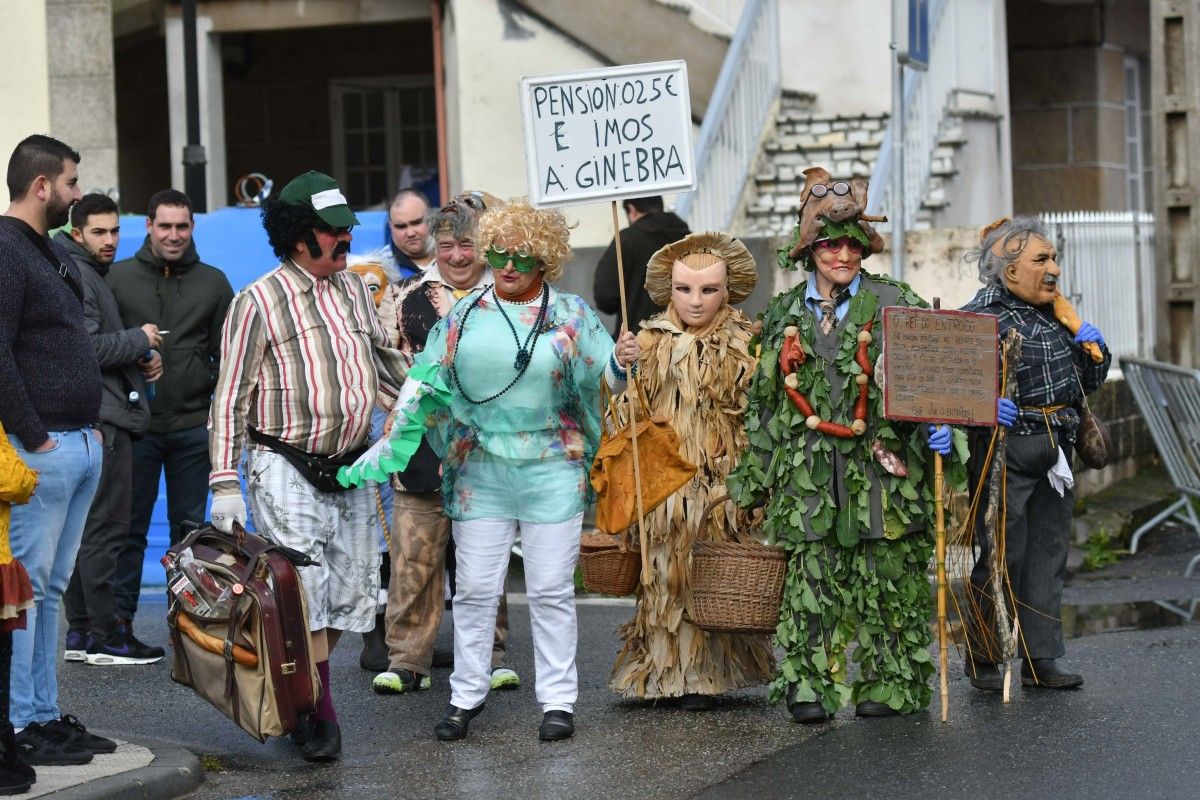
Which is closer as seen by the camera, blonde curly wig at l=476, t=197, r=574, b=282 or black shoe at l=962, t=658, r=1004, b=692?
blonde curly wig at l=476, t=197, r=574, b=282

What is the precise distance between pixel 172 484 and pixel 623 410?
2646 millimetres

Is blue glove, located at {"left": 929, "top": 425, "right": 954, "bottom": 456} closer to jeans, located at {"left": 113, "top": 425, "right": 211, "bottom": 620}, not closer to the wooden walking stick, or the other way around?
the wooden walking stick

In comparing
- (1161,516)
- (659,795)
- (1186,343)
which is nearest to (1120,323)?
(1186,343)

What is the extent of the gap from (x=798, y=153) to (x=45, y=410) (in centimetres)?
937

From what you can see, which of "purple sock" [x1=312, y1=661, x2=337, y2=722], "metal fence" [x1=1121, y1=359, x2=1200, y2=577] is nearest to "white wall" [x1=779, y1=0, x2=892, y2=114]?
"metal fence" [x1=1121, y1=359, x2=1200, y2=577]

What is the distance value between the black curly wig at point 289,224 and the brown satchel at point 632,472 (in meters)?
1.32

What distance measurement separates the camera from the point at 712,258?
7.43m

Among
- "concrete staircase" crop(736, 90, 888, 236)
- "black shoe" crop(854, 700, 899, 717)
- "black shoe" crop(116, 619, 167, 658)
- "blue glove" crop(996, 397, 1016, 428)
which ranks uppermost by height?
"concrete staircase" crop(736, 90, 888, 236)

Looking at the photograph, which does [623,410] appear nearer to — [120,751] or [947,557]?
[947,557]

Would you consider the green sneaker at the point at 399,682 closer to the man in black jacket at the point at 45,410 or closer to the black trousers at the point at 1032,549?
the man in black jacket at the point at 45,410

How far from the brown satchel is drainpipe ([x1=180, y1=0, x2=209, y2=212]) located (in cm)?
728

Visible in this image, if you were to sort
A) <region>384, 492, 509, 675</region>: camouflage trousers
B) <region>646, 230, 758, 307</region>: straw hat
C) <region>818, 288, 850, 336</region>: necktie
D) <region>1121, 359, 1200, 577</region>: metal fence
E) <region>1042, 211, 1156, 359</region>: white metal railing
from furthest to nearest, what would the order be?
Answer: 1. <region>1042, 211, 1156, 359</region>: white metal railing
2. <region>1121, 359, 1200, 577</region>: metal fence
3. <region>384, 492, 509, 675</region>: camouflage trousers
4. <region>646, 230, 758, 307</region>: straw hat
5. <region>818, 288, 850, 336</region>: necktie

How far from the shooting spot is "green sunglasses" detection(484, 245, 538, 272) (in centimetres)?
698

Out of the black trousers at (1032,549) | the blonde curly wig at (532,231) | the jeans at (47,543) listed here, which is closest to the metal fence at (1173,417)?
the black trousers at (1032,549)
